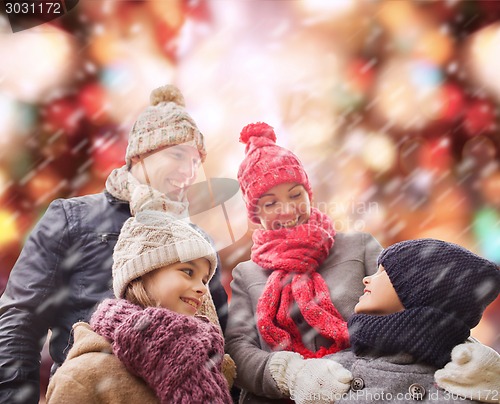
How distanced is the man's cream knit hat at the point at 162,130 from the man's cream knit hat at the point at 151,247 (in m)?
0.32

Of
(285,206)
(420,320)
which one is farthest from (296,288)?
(420,320)

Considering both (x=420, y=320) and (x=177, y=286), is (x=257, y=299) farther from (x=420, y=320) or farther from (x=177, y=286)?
(x=420, y=320)

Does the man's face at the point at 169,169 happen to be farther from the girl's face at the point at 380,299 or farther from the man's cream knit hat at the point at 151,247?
the girl's face at the point at 380,299

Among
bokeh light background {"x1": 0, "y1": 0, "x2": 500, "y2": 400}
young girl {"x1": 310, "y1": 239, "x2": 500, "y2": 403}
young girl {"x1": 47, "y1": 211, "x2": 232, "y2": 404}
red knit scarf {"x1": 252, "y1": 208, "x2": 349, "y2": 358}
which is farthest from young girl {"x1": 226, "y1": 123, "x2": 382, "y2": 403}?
bokeh light background {"x1": 0, "y1": 0, "x2": 500, "y2": 400}

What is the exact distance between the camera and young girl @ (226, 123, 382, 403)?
116cm

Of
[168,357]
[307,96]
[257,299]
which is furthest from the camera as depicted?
[307,96]

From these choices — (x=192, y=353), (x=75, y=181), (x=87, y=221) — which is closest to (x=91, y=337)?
(x=192, y=353)

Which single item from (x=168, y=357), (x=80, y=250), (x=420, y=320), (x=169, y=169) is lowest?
(x=420, y=320)

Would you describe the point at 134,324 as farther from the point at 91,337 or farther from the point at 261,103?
the point at 261,103

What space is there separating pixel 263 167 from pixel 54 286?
0.66 metres

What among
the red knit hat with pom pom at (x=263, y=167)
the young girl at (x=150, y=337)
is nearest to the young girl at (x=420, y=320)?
the young girl at (x=150, y=337)

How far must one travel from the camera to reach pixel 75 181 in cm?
186

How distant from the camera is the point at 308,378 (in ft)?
3.36

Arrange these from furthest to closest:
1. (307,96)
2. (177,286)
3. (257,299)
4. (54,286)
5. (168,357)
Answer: (307,96) < (257,299) < (54,286) < (177,286) < (168,357)
